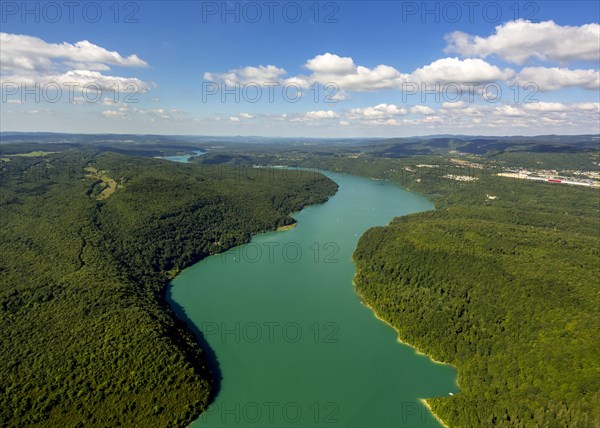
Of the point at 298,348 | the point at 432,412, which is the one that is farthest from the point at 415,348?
the point at 298,348

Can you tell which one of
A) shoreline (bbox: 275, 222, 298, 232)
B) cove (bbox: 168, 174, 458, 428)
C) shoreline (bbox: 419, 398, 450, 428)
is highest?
shoreline (bbox: 275, 222, 298, 232)

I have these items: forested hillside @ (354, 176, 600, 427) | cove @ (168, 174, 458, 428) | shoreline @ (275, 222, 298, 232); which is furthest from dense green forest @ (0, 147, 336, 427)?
forested hillside @ (354, 176, 600, 427)

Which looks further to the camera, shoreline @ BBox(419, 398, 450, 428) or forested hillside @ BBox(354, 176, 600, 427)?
shoreline @ BBox(419, 398, 450, 428)

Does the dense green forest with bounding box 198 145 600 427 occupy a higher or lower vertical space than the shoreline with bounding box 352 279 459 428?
higher

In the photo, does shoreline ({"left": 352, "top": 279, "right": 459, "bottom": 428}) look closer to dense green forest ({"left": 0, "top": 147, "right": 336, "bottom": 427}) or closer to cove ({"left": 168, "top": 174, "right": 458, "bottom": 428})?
cove ({"left": 168, "top": 174, "right": 458, "bottom": 428})

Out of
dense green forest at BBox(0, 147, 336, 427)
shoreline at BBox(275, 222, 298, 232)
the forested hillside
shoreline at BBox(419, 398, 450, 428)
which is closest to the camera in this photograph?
the forested hillside

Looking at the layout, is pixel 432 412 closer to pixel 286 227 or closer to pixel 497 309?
pixel 497 309

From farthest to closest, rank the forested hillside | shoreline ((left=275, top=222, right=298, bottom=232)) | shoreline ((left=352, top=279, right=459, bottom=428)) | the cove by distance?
shoreline ((left=275, top=222, right=298, bottom=232)) → the cove → shoreline ((left=352, top=279, right=459, bottom=428)) → the forested hillside

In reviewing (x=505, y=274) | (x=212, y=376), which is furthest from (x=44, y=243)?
(x=505, y=274)

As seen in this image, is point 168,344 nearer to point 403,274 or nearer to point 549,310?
point 403,274
